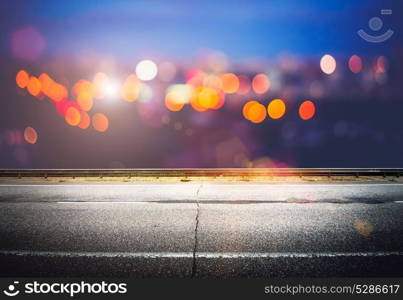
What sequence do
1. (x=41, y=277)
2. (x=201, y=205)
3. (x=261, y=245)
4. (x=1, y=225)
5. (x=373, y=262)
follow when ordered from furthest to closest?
(x=201, y=205) → (x=1, y=225) → (x=261, y=245) → (x=373, y=262) → (x=41, y=277)

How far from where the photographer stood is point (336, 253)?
4.37 m

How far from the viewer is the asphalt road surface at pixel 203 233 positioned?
3.96 metres

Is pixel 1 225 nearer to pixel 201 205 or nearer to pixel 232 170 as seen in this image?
pixel 201 205

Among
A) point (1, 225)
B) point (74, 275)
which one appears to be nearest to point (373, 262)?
point (74, 275)

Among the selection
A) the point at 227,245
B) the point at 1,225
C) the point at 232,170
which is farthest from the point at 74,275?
the point at 232,170

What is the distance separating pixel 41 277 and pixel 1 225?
9.49ft

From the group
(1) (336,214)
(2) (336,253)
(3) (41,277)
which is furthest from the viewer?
(1) (336,214)

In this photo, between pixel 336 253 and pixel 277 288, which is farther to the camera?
Answer: pixel 336 253

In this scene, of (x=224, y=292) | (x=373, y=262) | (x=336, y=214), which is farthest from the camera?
(x=336, y=214)

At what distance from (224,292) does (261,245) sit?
4.83 feet

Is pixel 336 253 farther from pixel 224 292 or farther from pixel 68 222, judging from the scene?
pixel 68 222

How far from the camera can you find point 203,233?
5312mm

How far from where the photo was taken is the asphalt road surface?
3957 mm

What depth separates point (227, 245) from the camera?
4727 mm
